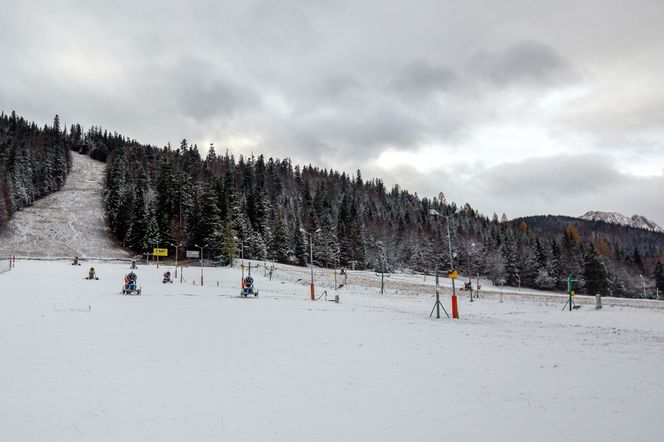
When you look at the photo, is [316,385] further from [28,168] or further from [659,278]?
[28,168]

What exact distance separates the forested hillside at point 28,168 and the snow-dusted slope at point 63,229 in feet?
10.00

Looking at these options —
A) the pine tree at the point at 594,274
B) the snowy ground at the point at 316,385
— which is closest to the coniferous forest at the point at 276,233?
the pine tree at the point at 594,274

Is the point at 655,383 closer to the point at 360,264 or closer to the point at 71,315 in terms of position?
the point at 71,315

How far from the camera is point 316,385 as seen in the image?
26.1 ft

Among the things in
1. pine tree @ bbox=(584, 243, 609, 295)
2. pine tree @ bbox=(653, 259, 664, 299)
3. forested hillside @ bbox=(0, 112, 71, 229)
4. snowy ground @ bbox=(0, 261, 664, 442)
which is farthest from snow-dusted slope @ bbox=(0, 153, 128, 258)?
pine tree @ bbox=(653, 259, 664, 299)

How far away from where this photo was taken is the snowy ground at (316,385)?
230 inches

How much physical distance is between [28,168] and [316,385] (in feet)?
481

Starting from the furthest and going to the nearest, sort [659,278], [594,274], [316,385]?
[659,278]
[594,274]
[316,385]

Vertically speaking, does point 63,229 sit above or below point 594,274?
above

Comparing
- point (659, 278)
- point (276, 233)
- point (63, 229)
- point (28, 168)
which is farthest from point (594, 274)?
point (28, 168)

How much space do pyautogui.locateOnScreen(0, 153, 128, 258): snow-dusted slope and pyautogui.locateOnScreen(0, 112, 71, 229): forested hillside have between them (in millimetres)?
3048

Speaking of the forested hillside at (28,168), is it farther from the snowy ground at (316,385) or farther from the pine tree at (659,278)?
the pine tree at (659,278)

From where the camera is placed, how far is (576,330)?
17.2 m

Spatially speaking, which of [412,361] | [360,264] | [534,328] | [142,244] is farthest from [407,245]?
[412,361]
